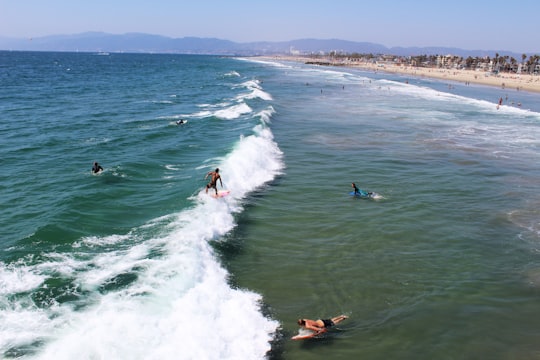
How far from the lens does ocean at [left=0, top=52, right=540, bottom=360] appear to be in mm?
10594

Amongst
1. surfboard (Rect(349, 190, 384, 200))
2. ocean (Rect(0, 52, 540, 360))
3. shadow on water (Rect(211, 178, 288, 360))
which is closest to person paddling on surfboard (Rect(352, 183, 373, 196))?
surfboard (Rect(349, 190, 384, 200))

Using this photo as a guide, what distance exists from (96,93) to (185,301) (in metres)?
56.1

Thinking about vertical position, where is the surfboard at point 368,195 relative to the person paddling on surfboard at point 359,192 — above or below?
below

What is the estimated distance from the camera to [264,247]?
51.0 ft

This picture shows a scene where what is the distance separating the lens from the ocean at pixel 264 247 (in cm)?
1059

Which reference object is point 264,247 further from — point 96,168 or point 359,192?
point 96,168

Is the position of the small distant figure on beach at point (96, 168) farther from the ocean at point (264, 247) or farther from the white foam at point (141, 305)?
the white foam at point (141, 305)

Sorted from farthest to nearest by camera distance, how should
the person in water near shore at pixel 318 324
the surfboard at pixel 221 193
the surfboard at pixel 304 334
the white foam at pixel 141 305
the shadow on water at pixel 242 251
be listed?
the surfboard at pixel 221 193 → the person in water near shore at pixel 318 324 → the surfboard at pixel 304 334 → the shadow on water at pixel 242 251 → the white foam at pixel 141 305

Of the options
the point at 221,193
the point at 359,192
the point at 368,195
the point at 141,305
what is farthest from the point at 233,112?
the point at 141,305

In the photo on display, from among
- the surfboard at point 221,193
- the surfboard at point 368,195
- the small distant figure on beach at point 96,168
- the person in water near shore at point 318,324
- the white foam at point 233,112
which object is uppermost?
the white foam at point 233,112

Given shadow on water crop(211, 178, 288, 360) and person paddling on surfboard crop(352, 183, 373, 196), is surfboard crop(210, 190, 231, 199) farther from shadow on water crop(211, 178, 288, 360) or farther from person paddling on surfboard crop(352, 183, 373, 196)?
person paddling on surfboard crop(352, 183, 373, 196)

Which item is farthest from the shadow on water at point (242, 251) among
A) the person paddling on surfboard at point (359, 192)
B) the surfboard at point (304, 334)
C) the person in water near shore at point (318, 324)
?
→ the person paddling on surfboard at point (359, 192)

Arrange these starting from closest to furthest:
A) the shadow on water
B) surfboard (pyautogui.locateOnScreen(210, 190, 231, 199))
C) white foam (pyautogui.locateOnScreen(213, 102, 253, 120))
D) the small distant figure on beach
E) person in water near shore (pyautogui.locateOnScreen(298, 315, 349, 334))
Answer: the shadow on water < person in water near shore (pyautogui.locateOnScreen(298, 315, 349, 334)) < surfboard (pyautogui.locateOnScreen(210, 190, 231, 199)) < the small distant figure on beach < white foam (pyautogui.locateOnScreen(213, 102, 253, 120))

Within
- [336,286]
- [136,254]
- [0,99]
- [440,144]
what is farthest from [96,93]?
[336,286]
